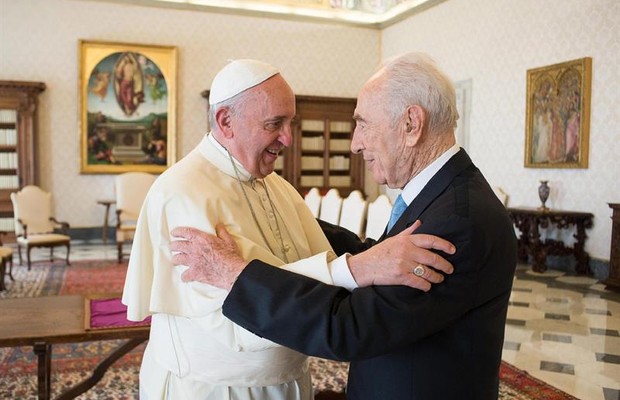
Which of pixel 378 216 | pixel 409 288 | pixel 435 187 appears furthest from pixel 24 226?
pixel 409 288

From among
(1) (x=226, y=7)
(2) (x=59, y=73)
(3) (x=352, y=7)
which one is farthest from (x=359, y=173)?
(2) (x=59, y=73)

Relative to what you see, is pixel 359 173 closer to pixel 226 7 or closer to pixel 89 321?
pixel 226 7

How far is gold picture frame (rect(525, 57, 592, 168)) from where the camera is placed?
305 inches

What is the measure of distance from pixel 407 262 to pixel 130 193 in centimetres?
959

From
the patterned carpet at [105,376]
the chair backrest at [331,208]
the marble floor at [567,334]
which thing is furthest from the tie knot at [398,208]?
the chair backrest at [331,208]

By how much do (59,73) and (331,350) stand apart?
1105 cm

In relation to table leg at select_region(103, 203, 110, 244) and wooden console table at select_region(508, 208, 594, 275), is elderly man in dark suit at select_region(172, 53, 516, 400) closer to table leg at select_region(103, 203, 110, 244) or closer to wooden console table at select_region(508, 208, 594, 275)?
wooden console table at select_region(508, 208, 594, 275)

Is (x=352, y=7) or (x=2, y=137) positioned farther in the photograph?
(x=352, y=7)

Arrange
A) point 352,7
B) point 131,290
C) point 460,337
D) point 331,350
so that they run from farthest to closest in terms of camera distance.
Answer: point 352,7 < point 131,290 < point 460,337 < point 331,350

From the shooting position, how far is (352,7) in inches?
490

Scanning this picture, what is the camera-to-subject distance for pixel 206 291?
1445 mm

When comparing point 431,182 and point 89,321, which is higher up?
point 431,182

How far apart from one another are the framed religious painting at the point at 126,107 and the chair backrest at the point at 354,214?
5.21m

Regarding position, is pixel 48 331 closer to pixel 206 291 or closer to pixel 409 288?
pixel 206 291
